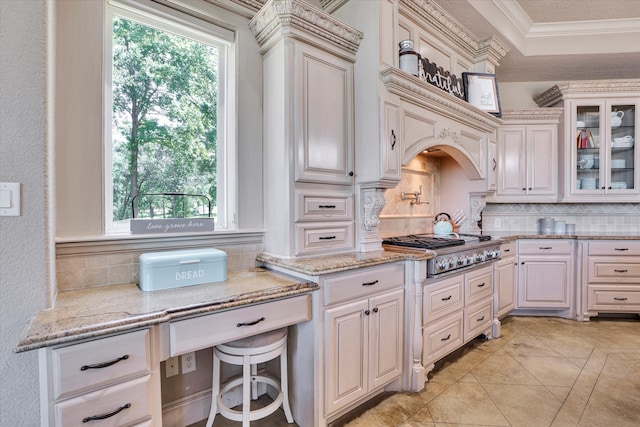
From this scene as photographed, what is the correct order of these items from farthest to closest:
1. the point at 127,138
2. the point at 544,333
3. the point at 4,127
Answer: the point at 544,333, the point at 127,138, the point at 4,127

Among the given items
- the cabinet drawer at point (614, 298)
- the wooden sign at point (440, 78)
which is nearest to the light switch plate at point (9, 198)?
the wooden sign at point (440, 78)

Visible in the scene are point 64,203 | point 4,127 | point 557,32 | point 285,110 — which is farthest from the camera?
point 557,32

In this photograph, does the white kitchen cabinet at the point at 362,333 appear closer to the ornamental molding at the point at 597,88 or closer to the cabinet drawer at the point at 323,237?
the cabinet drawer at the point at 323,237

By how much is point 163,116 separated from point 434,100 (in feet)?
6.63

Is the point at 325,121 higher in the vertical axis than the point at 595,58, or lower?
lower

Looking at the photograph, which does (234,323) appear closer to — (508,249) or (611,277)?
(508,249)

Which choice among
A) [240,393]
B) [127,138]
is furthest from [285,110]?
[240,393]

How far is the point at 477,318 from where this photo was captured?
2.76 meters

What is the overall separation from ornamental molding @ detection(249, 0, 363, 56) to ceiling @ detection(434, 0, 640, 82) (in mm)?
1304

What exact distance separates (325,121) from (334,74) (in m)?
0.35

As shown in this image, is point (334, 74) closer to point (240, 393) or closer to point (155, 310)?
point (155, 310)

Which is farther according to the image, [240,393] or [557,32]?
[557,32]

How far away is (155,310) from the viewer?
1.22 meters

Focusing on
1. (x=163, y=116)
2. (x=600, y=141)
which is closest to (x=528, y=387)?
(x=163, y=116)
